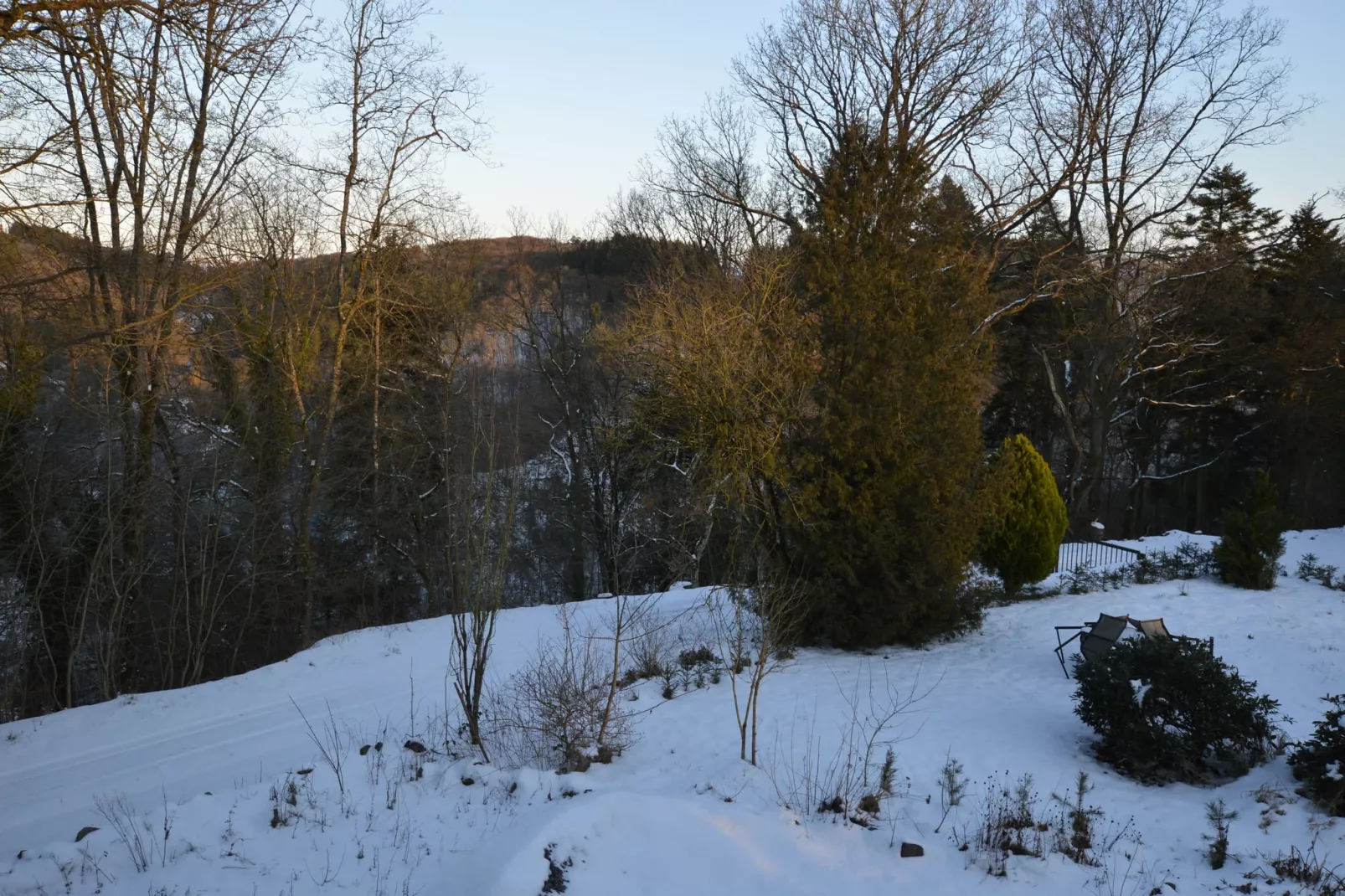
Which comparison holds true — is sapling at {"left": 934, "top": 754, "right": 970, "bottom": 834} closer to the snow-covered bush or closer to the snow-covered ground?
the snow-covered ground

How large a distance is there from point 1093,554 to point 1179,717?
1130cm

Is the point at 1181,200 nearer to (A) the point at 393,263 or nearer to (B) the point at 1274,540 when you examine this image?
(B) the point at 1274,540

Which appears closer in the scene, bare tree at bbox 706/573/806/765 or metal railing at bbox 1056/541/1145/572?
bare tree at bbox 706/573/806/765

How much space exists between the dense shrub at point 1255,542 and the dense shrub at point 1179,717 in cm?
777

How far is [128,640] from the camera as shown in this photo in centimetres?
1422

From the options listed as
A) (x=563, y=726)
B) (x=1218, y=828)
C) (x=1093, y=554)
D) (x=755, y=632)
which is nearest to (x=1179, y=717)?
(x=1218, y=828)

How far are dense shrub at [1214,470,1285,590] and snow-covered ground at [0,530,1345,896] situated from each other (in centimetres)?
314

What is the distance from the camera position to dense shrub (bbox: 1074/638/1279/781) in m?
6.36

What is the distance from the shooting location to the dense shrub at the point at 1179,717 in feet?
20.9

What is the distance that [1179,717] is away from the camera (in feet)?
21.6

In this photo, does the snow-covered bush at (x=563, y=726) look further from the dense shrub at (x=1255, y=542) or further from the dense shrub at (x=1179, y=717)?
the dense shrub at (x=1255, y=542)

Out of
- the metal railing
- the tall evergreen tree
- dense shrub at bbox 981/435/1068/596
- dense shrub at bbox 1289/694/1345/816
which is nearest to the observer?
dense shrub at bbox 1289/694/1345/816

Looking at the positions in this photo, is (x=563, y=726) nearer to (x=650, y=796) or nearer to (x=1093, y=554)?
(x=650, y=796)

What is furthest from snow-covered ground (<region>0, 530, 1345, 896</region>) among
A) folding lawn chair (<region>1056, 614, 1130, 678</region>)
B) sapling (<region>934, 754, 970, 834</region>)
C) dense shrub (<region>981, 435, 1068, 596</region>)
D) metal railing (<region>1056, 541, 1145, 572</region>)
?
metal railing (<region>1056, 541, 1145, 572</region>)
